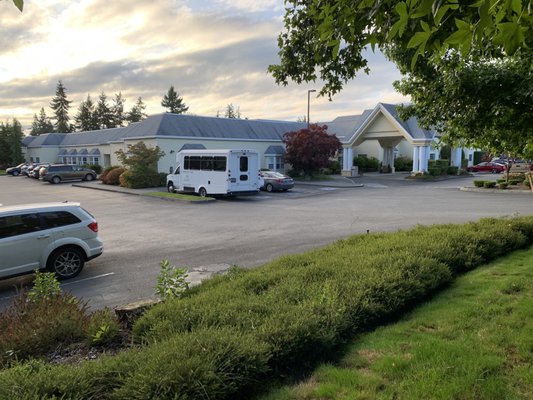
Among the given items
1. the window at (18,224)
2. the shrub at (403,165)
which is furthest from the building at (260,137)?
the window at (18,224)

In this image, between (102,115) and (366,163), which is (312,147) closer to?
(366,163)

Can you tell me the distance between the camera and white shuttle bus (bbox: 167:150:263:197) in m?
24.7

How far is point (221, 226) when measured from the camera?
1567cm

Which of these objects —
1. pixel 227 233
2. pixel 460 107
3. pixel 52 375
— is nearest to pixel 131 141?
pixel 227 233

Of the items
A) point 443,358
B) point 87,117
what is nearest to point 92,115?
point 87,117

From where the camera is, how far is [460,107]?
785cm

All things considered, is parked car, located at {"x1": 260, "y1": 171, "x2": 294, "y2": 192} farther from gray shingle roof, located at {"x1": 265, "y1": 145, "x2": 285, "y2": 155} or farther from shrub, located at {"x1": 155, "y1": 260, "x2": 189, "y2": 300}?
shrub, located at {"x1": 155, "y1": 260, "x2": 189, "y2": 300}

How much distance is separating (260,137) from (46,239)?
3756 cm

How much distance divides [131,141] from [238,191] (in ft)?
63.3

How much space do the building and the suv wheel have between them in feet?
94.5

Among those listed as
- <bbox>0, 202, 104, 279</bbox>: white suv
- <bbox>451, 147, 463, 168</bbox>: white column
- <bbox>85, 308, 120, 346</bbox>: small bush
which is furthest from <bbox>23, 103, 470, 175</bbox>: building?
<bbox>85, 308, 120, 346</bbox>: small bush

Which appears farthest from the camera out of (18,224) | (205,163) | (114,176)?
(114,176)

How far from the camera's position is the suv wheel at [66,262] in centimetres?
888

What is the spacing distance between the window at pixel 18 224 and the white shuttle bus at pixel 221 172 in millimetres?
16120
